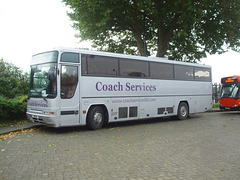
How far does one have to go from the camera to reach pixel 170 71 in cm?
1534

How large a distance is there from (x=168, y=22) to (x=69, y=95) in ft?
41.6

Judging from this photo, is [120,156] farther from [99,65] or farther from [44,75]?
[99,65]

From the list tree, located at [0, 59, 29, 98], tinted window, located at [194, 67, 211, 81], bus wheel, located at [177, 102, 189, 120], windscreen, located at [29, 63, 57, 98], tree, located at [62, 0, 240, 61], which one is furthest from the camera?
tree, located at [62, 0, 240, 61]

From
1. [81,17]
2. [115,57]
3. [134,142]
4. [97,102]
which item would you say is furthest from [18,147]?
[81,17]

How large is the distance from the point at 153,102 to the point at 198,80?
4.71 m

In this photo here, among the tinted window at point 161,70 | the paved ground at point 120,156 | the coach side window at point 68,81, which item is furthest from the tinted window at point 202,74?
the coach side window at point 68,81

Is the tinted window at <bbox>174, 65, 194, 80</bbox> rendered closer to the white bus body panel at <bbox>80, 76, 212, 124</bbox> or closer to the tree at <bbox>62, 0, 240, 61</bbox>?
the white bus body panel at <bbox>80, 76, 212, 124</bbox>

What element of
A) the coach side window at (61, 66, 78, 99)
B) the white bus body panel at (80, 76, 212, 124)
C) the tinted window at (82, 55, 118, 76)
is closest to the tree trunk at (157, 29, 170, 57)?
the white bus body panel at (80, 76, 212, 124)

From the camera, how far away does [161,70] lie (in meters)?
14.7

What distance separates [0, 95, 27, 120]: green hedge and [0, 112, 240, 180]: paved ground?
9.40 ft

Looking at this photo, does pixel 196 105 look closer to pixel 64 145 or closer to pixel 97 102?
pixel 97 102

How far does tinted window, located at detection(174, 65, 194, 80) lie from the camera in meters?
15.8

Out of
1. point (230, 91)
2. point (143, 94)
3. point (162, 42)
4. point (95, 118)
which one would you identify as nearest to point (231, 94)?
point (230, 91)

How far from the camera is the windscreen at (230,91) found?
20002mm
